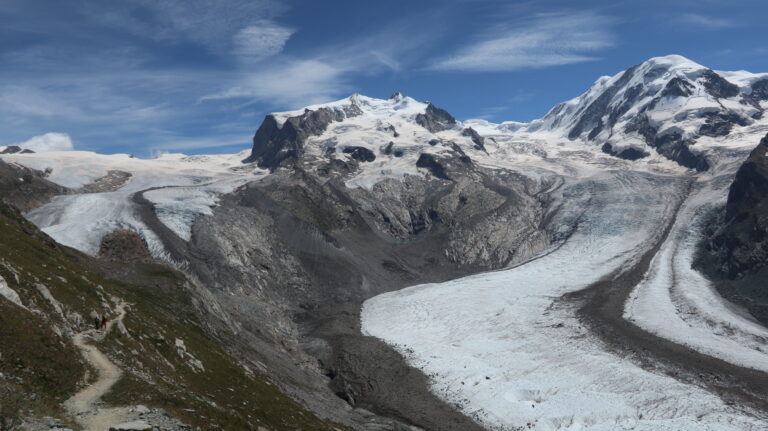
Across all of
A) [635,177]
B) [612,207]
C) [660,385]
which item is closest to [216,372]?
[660,385]

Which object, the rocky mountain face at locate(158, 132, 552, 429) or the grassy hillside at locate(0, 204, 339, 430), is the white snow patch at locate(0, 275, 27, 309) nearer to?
the grassy hillside at locate(0, 204, 339, 430)

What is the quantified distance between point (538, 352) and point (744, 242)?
71808mm

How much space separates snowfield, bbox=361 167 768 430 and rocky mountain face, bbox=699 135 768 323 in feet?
48.3

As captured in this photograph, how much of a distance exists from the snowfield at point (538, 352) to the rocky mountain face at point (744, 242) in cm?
1472

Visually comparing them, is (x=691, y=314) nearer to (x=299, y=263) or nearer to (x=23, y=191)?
(x=299, y=263)

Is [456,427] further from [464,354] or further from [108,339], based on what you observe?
[108,339]

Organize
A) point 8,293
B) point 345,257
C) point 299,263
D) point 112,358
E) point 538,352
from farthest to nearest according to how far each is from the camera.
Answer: point 345,257
point 299,263
point 538,352
point 112,358
point 8,293

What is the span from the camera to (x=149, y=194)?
12888cm

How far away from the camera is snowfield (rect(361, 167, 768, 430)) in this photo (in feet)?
163

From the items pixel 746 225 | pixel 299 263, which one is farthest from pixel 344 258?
pixel 746 225

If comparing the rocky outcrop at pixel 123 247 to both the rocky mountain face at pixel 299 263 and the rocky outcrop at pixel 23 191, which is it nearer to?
the rocky mountain face at pixel 299 263

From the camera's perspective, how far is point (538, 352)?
2655 inches

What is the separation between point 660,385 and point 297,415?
39866 millimetres

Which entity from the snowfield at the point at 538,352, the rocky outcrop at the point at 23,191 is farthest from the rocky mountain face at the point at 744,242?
the rocky outcrop at the point at 23,191
